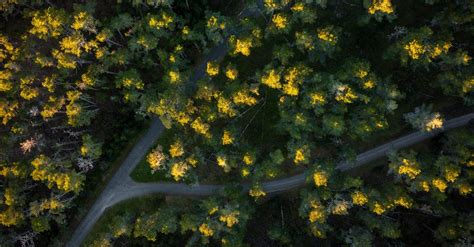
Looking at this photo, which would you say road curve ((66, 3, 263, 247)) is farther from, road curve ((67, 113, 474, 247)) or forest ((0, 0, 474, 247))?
forest ((0, 0, 474, 247))

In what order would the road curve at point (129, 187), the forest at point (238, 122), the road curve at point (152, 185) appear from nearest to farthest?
1. the forest at point (238, 122)
2. the road curve at point (152, 185)
3. the road curve at point (129, 187)

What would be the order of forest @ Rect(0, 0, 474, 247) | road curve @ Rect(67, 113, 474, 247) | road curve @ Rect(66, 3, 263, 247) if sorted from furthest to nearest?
road curve @ Rect(66, 3, 263, 247) < road curve @ Rect(67, 113, 474, 247) < forest @ Rect(0, 0, 474, 247)

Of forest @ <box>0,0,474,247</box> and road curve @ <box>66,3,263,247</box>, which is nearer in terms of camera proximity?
forest @ <box>0,0,474,247</box>

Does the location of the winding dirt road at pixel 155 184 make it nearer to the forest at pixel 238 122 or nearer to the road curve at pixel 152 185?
the road curve at pixel 152 185

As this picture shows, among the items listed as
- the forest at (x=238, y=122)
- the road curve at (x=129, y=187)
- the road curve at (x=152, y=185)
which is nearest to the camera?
the forest at (x=238, y=122)

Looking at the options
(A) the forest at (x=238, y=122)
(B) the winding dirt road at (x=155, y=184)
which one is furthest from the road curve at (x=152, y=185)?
(A) the forest at (x=238, y=122)

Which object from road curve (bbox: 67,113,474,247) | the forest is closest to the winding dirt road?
road curve (bbox: 67,113,474,247)
